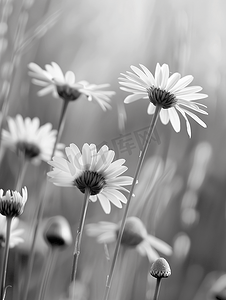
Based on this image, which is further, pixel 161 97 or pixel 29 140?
pixel 29 140

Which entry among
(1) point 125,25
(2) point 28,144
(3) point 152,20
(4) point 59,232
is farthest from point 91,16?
(4) point 59,232

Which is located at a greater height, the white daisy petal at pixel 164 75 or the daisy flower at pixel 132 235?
the white daisy petal at pixel 164 75

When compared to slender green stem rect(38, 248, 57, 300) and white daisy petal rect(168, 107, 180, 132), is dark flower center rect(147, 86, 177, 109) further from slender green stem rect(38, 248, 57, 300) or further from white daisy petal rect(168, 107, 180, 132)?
slender green stem rect(38, 248, 57, 300)

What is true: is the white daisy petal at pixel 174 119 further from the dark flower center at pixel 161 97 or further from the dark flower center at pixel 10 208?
the dark flower center at pixel 10 208

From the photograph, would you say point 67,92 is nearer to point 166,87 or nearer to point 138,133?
point 166,87

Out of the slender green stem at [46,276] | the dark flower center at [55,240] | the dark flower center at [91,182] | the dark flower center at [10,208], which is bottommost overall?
the slender green stem at [46,276]

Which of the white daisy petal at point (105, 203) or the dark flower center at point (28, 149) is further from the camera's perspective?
the dark flower center at point (28, 149)

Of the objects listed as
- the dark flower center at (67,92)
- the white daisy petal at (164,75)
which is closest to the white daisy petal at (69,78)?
the dark flower center at (67,92)

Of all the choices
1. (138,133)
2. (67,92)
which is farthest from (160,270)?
(138,133)
